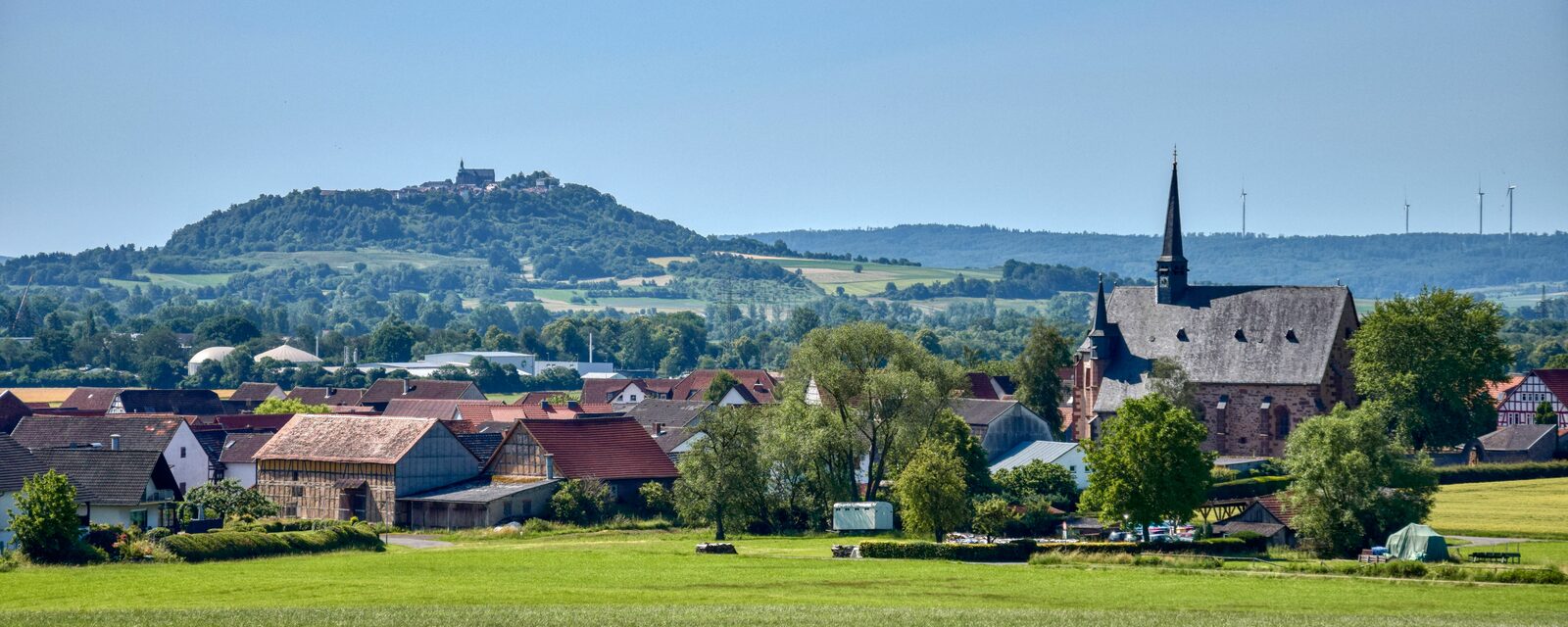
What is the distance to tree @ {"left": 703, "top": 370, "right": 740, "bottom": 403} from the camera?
134125 millimetres

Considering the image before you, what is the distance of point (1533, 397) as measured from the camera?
12275 centimetres

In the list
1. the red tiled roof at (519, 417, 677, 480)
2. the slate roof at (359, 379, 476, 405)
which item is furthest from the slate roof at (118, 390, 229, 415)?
the red tiled roof at (519, 417, 677, 480)

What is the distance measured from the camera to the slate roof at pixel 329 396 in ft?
463

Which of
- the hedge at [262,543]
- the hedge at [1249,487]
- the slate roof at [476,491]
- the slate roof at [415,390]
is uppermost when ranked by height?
the slate roof at [415,390]

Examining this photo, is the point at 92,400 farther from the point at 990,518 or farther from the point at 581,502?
the point at 990,518

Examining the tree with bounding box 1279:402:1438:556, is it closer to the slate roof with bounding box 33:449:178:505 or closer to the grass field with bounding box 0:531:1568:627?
the grass field with bounding box 0:531:1568:627

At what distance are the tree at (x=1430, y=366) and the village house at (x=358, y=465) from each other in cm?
4349

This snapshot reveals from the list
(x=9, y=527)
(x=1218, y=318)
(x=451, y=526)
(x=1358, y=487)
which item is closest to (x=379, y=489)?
(x=451, y=526)

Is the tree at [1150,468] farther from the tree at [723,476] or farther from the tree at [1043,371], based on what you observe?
the tree at [1043,371]

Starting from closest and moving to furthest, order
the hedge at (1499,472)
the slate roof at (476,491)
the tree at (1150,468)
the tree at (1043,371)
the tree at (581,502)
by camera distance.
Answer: the tree at (1150,468)
the tree at (581,502)
the slate roof at (476,491)
the hedge at (1499,472)
the tree at (1043,371)

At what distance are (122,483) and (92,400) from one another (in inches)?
2914

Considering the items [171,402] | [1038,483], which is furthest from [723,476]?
[171,402]

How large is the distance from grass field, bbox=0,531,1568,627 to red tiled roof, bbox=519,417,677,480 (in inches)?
744

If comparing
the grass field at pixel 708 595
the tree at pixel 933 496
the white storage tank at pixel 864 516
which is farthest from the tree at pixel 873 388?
the grass field at pixel 708 595
